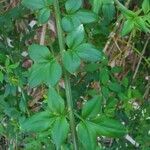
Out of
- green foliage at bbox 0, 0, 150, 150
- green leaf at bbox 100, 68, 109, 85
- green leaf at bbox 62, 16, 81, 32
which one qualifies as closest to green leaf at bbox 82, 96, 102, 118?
green foliage at bbox 0, 0, 150, 150

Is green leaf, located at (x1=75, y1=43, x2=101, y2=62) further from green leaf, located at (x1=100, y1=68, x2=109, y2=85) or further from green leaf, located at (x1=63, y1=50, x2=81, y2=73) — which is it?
green leaf, located at (x1=100, y1=68, x2=109, y2=85)

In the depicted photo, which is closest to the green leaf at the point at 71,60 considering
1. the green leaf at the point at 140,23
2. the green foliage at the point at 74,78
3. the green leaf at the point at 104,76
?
the green foliage at the point at 74,78

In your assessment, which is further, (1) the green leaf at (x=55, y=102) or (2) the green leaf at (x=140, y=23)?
(2) the green leaf at (x=140, y=23)

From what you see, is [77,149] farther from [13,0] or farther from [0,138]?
[0,138]

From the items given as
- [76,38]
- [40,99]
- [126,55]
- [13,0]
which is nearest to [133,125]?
[126,55]

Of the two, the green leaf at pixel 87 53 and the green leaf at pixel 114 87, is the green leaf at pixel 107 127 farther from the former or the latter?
the green leaf at pixel 114 87

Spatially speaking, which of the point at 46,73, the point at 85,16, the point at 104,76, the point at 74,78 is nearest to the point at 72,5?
the point at 85,16

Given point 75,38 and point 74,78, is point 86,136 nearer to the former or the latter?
point 75,38
